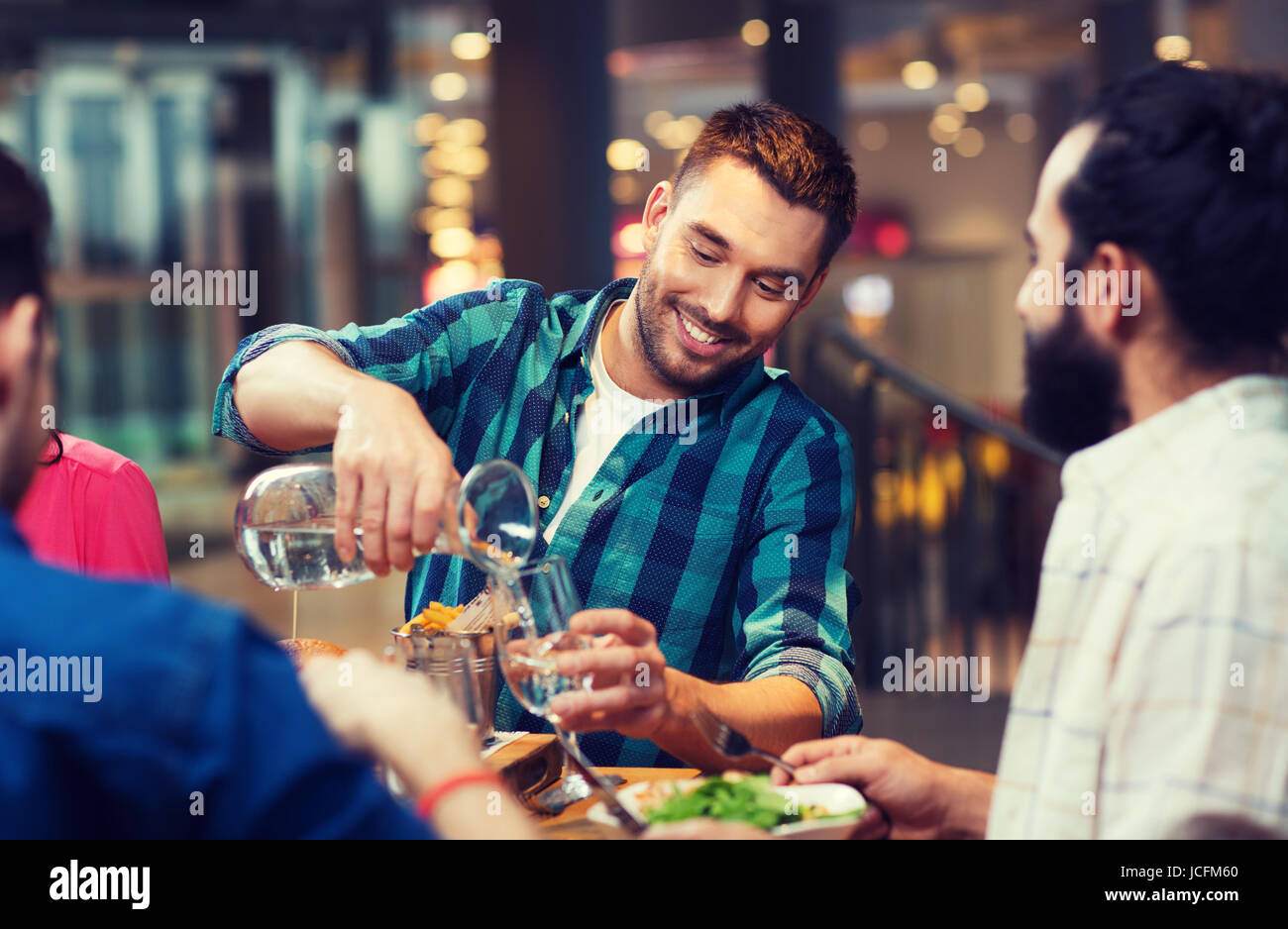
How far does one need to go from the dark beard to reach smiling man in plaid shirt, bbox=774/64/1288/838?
67 cm

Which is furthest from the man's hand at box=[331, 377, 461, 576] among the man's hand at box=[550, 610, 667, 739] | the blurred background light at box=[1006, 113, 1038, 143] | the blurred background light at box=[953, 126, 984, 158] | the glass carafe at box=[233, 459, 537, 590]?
the blurred background light at box=[953, 126, 984, 158]

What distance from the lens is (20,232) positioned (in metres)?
0.94

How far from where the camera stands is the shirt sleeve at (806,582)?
1728 millimetres

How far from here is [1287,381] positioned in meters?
1.17

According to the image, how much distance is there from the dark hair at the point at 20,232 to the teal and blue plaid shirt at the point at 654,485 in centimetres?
83

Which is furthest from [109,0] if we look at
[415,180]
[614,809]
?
[614,809]

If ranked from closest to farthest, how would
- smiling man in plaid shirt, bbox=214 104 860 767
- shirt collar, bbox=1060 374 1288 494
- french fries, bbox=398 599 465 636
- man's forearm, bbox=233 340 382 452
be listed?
shirt collar, bbox=1060 374 1288 494
french fries, bbox=398 599 465 636
man's forearm, bbox=233 340 382 452
smiling man in plaid shirt, bbox=214 104 860 767

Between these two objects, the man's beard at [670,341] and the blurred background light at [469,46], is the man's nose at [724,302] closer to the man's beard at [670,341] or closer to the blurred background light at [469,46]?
the man's beard at [670,341]

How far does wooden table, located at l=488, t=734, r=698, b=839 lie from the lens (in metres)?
1.32

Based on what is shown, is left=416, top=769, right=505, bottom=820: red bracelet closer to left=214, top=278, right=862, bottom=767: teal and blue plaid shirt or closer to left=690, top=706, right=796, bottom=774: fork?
left=690, top=706, right=796, bottom=774: fork

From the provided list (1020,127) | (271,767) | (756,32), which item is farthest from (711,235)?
(1020,127)

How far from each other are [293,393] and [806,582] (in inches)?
30.7

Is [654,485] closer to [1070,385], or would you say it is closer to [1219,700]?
[1070,385]
